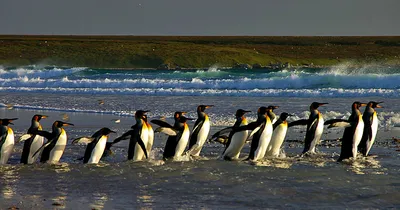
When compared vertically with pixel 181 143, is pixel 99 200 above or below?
below

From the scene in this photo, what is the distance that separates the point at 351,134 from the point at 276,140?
3.15ft

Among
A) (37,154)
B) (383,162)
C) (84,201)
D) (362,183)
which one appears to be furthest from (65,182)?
(383,162)

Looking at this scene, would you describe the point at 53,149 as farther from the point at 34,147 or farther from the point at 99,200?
the point at 99,200

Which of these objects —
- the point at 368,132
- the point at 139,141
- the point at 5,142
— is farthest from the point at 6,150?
the point at 368,132

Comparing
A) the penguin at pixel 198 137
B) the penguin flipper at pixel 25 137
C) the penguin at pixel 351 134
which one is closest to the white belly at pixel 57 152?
the penguin flipper at pixel 25 137

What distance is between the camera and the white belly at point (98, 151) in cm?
955

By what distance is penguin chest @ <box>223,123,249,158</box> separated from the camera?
9.99 meters

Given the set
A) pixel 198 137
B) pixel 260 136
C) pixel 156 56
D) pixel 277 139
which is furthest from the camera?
pixel 156 56

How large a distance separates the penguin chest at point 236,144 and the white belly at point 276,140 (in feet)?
1.27

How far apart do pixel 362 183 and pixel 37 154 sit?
4.17m

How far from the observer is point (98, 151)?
9.61 metres

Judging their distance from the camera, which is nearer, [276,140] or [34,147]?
Result: [34,147]

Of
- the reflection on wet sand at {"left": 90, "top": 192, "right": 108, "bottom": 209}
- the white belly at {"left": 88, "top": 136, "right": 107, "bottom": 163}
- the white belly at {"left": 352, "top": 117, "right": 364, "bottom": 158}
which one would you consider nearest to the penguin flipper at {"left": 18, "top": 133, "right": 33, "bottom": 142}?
the white belly at {"left": 88, "top": 136, "right": 107, "bottom": 163}

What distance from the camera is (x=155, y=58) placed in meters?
54.6
